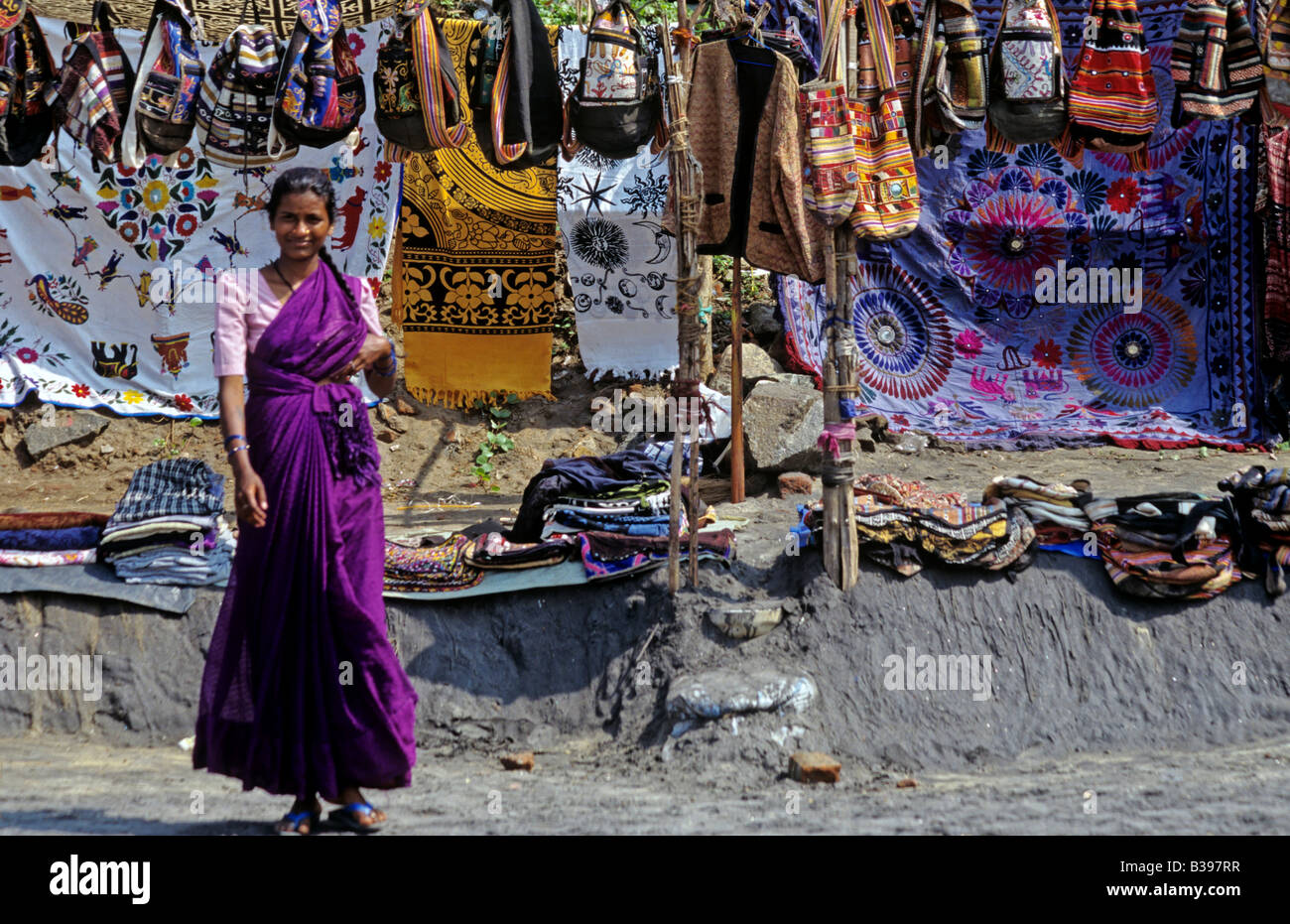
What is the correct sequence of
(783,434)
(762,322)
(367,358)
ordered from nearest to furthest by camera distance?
1. (367,358)
2. (783,434)
3. (762,322)

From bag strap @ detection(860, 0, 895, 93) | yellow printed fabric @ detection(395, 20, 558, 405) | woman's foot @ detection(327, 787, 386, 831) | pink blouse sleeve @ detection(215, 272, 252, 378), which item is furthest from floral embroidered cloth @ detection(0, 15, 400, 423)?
woman's foot @ detection(327, 787, 386, 831)

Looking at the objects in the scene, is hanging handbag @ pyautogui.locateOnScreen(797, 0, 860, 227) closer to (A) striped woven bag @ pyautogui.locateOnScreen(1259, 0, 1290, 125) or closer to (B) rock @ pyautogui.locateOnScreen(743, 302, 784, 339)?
(A) striped woven bag @ pyautogui.locateOnScreen(1259, 0, 1290, 125)

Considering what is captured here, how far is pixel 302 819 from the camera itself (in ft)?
10.8

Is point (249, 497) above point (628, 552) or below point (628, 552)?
above

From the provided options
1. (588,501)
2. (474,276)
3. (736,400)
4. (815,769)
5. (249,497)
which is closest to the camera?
(249,497)

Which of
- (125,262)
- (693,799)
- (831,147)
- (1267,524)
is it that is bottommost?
(693,799)

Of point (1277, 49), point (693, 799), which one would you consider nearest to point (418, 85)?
point (693, 799)

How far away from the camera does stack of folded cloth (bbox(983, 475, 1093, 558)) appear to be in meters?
5.01

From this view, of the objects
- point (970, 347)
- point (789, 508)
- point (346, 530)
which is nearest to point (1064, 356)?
point (970, 347)

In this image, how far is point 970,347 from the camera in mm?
7727

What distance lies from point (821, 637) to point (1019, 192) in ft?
13.4

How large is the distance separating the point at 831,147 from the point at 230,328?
2.52 meters

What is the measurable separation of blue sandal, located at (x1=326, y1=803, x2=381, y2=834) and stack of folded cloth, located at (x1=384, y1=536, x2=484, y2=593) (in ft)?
5.75

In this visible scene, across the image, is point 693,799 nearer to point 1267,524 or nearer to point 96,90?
point 1267,524
